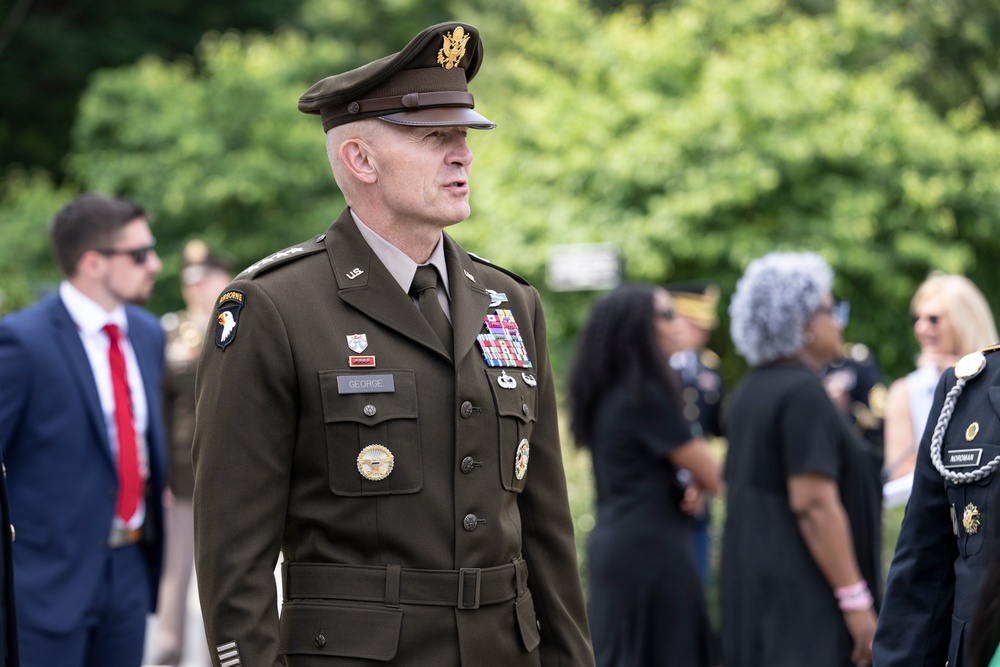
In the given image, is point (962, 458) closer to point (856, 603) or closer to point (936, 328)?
point (856, 603)

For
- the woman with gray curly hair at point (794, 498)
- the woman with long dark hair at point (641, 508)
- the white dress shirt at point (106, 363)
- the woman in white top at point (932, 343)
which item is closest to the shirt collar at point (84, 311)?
the white dress shirt at point (106, 363)

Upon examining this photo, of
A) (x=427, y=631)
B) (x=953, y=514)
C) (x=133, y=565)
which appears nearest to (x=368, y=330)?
(x=427, y=631)

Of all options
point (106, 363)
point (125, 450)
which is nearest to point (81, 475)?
point (125, 450)

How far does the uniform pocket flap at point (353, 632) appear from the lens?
283cm

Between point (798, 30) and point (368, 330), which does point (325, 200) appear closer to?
point (798, 30)

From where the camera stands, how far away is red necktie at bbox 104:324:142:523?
5.29 metres

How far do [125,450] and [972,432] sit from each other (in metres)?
3.36

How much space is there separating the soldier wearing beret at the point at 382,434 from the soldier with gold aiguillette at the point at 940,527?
734 millimetres

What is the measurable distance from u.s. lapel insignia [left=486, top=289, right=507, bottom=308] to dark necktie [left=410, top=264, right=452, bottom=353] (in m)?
0.17

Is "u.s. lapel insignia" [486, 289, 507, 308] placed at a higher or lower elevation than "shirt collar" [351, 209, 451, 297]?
lower

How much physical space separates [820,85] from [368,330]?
1616 cm

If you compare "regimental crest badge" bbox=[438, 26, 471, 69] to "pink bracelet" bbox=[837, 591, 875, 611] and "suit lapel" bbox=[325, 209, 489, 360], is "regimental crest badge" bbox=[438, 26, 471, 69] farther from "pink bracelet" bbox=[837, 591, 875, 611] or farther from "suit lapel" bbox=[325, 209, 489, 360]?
"pink bracelet" bbox=[837, 591, 875, 611]

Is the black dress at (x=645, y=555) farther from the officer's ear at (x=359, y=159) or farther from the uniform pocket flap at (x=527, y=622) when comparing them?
the officer's ear at (x=359, y=159)

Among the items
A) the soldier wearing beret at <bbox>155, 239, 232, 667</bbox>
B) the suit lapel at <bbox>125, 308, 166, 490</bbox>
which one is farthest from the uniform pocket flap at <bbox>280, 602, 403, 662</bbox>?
the soldier wearing beret at <bbox>155, 239, 232, 667</bbox>
